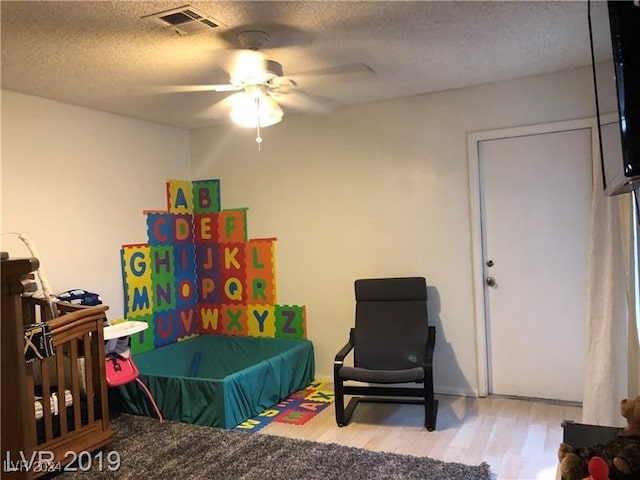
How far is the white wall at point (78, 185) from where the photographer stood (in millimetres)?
3600

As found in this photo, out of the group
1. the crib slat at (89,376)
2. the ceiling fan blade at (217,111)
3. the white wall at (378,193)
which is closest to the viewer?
the crib slat at (89,376)

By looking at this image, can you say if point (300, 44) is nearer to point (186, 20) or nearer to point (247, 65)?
point (247, 65)

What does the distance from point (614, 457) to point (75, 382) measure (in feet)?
9.25

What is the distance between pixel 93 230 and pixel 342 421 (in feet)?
8.11

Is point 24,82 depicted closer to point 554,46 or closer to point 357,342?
point 357,342

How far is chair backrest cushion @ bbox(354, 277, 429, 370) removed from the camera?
12.6 ft

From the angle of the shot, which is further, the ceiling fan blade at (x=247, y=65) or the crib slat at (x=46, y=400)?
the crib slat at (x=46, y=400)

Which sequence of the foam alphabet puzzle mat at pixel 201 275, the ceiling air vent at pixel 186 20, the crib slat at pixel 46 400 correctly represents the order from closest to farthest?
the ceiling air vent at pixel 186 20
the crib slat at pixel 46 400
the foam alphabet puzzle mat at pixel 201 275

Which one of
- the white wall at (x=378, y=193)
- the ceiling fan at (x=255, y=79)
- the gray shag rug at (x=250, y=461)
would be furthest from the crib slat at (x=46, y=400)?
the white wall at (x=378, y=193)

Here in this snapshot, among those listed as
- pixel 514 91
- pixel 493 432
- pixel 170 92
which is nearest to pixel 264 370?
pixel 493 432

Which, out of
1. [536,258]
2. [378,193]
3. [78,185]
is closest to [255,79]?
[378,193]

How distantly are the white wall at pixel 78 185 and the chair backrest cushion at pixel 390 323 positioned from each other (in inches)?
81.3

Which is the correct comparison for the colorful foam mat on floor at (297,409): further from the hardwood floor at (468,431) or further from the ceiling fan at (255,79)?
the ceiling fan at (255,79)

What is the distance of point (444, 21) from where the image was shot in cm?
264
